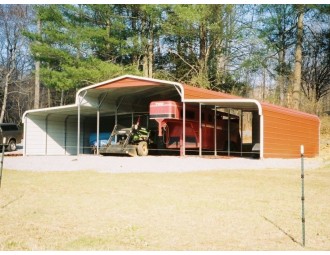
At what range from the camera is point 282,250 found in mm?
5316

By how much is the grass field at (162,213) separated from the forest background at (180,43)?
1581 centimetres

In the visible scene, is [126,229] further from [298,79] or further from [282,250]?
[298,79]

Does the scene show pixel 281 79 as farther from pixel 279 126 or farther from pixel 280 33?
pixel 279 126

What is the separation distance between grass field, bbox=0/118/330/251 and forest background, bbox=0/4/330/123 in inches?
618

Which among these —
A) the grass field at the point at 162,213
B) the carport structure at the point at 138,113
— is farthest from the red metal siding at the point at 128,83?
the grass field at the point at 162,213

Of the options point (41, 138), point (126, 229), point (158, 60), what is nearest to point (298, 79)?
point (158, 60)

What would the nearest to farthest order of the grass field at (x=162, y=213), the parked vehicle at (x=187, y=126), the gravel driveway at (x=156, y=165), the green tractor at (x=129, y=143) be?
the grass field at (x=162, y=213) → the gravel driveway at (x=156, y=165) → the parked vehicle at (x=187, y=126) → the green tractor at (x=129, y=143)

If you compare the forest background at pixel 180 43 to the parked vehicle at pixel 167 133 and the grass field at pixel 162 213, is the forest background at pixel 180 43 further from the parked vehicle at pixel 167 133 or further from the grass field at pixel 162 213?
the grass field at pixel 162 213

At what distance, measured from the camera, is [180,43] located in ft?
99.5

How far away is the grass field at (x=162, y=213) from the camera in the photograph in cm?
567

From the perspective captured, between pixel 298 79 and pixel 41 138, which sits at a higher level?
pixel 298 79

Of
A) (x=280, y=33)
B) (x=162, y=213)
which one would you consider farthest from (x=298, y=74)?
(x=162, y=213)

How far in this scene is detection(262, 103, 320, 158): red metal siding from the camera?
54.7ft

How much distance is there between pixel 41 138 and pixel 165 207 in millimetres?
16183
